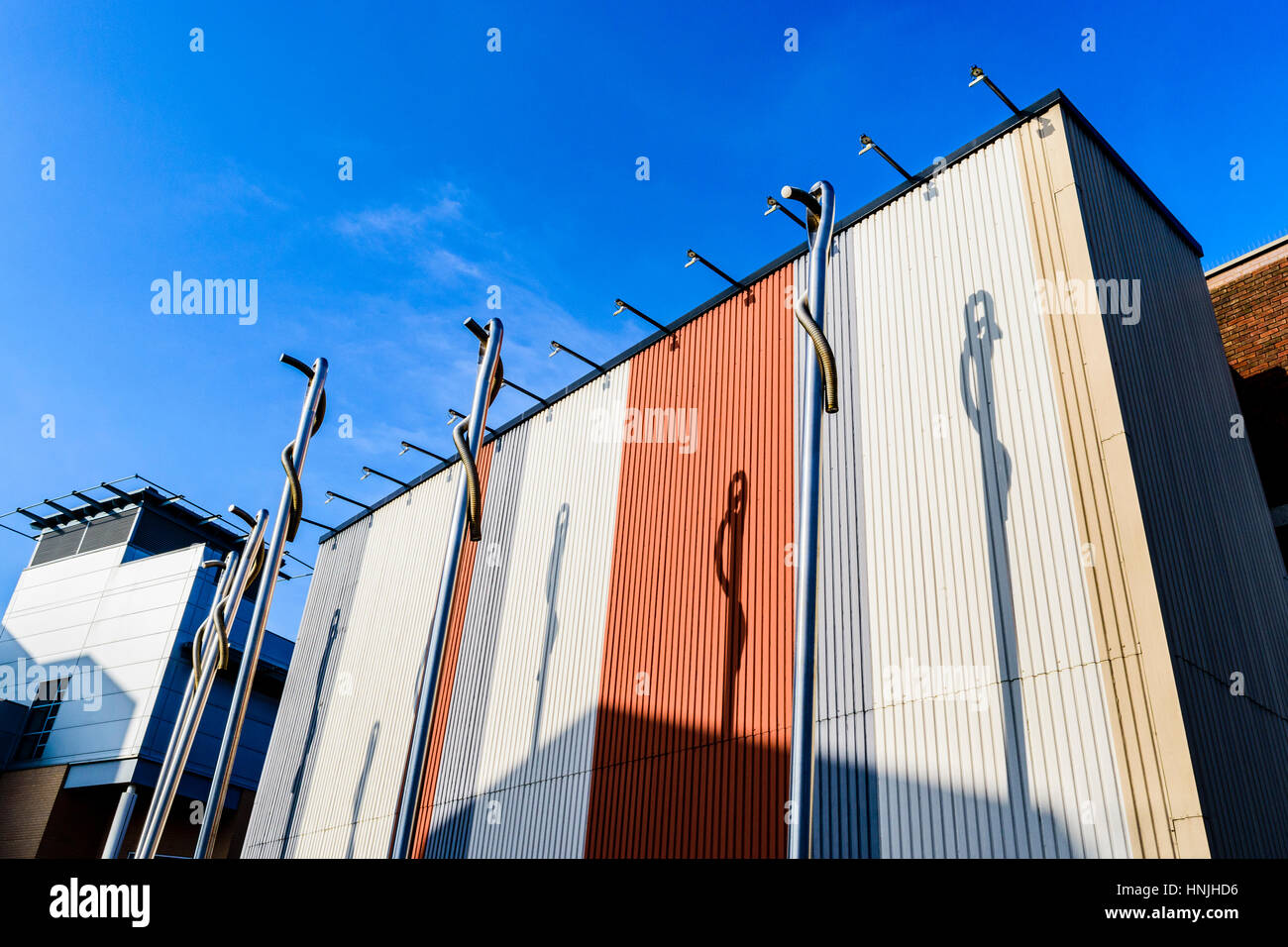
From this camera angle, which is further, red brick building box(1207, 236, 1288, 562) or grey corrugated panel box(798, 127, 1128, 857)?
red brick building box(1207, 236, 1288, 562)

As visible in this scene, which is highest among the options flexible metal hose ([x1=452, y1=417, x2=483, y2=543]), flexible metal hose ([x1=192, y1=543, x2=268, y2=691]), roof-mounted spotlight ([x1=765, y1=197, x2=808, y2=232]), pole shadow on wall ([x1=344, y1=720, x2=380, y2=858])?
roof-mounted spotlight ([x1=765, y1=197, x2=808, y2=232])

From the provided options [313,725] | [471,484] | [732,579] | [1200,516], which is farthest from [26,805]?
[1200,516]

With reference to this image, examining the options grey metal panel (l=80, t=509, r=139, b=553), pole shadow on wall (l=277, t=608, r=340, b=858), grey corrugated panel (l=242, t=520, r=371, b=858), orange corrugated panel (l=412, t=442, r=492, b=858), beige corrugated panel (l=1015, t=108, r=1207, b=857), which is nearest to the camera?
beige corrugated panel (l=1015, t=108, r=1207, b=857)

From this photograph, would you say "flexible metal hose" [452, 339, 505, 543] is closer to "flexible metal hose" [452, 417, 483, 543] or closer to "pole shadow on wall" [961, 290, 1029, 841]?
"flexible metal hose" [452, 417, 483, 543]

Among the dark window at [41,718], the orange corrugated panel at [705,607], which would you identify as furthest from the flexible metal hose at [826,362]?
the dark window at [41,718]

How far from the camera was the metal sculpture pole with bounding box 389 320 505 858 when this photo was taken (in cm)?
1383

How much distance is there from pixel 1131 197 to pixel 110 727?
40.8 m

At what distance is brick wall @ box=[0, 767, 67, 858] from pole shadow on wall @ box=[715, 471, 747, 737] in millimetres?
33868

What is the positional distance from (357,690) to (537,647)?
27.1 ft

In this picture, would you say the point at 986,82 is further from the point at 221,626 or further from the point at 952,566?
the point at 221,626

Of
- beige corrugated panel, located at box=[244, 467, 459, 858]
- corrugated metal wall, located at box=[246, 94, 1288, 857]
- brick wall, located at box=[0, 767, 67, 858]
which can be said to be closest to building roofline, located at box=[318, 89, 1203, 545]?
corrugated metal wall, located at box=[246, 94, 1288, 857]

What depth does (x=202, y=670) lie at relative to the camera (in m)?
18.5

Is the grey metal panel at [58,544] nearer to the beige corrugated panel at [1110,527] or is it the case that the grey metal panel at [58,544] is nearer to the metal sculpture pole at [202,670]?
the metal sculpture pole at [202,670]

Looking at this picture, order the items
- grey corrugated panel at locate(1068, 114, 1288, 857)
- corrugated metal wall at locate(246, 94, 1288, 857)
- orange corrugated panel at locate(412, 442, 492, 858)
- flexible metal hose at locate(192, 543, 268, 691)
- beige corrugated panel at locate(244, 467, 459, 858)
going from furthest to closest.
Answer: beige corrugated panel at locate(244, 467, 459, 858)
orange corrugated panel at locate(412, 442, 492, 858)
flexible metal hose at locate(192, 543, 268, 691)
corrugated metal wall at locate(246, 94, 1288, 857)
grey corrugated panel at locate(1068, 114, 1288, 857)
